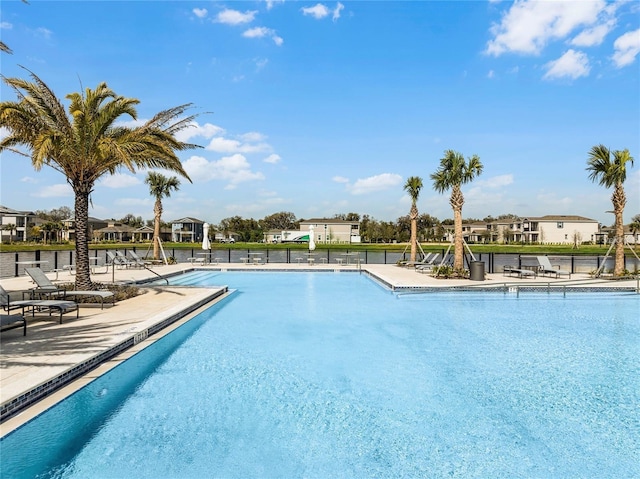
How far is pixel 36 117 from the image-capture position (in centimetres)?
998

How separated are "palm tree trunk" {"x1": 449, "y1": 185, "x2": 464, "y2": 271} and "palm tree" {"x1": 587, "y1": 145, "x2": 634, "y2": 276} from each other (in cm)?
631

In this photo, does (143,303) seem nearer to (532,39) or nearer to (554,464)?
(554,464)

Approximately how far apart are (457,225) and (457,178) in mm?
2038

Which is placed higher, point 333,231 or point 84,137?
point 84,137

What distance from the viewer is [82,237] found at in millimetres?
11070

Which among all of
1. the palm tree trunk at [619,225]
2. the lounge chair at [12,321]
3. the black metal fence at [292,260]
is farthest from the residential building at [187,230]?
the lounge chair at [12,321]

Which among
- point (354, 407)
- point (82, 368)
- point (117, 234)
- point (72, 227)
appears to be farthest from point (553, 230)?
point (72, 227)

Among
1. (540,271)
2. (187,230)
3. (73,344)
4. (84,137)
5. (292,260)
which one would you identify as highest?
(84,137)

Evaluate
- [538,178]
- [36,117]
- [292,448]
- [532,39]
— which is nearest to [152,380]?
[292,448]

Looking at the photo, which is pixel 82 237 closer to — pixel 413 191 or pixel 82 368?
pixel 82 368

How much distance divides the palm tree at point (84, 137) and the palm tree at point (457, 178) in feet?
36.1

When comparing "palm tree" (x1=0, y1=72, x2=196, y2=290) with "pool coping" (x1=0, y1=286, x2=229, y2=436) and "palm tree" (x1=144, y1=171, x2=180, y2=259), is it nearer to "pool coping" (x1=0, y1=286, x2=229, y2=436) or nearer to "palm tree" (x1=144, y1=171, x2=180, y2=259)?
"pool coping" (x1=0, y1=286, x2=229, y2=436)

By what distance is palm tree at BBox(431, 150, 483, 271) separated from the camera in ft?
55.1

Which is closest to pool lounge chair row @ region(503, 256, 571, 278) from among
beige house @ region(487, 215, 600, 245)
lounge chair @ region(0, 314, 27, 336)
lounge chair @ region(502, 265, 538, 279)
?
lounge chair @ region(502, 265, 538, 279)
